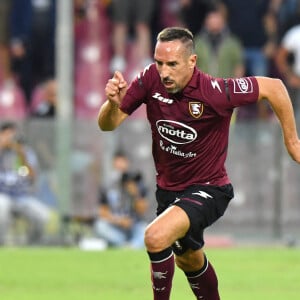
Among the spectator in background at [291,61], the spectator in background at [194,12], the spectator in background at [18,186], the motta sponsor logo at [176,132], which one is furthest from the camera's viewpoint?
the spectator in background at [194,12]

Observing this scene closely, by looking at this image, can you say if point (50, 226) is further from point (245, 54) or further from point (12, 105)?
point (245, 54)

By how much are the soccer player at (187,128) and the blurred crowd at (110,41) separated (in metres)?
9.13

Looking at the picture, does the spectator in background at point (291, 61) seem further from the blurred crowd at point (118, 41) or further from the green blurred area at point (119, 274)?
the green blurred area at point (119, 274)

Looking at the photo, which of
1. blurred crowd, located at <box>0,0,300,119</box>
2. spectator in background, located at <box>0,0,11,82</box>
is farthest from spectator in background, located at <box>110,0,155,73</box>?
spectator in background, located at <box>0,0,11,82</box>

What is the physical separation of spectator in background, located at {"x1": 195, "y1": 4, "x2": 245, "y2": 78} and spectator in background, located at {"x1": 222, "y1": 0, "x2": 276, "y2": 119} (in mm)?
518

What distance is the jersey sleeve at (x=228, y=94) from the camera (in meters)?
9.16

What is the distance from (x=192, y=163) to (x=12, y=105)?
942 cm

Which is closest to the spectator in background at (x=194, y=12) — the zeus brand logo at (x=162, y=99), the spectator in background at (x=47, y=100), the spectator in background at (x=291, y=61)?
the spectator in background at (x=291, y=61)

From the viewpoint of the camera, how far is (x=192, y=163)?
9312mm

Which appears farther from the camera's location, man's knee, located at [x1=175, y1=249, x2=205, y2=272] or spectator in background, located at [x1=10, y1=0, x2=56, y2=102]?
spectator in background, located at [x1=10, y1=0, x2=56, y2=102]

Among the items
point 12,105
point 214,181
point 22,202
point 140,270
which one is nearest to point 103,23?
point 12,105

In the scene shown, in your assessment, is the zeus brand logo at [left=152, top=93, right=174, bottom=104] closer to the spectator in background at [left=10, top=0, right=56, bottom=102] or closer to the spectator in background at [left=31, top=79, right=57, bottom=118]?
the spectator in background at [left=31, top=79, right=57, bottom=118]

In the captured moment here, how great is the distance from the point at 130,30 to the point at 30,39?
1481mm

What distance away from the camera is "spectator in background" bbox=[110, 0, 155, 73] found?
A: 18672 mm
